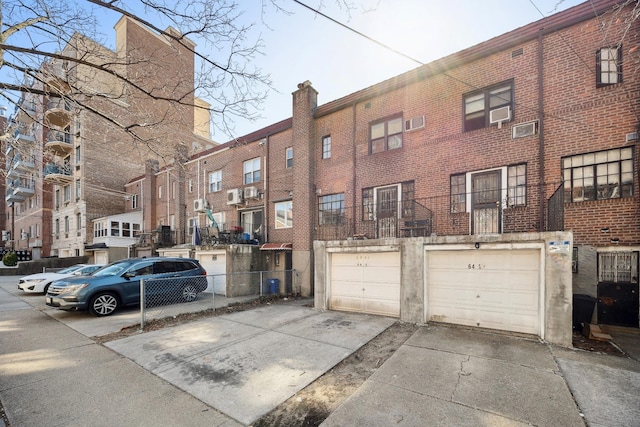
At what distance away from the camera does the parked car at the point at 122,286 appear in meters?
8.42

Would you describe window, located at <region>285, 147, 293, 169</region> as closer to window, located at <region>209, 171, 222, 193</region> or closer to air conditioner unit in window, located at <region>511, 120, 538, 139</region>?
window, located at <region>209, 171, 222, 193</region>

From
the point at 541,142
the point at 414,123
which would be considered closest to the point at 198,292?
the point at 414,123

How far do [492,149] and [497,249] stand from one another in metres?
3.81

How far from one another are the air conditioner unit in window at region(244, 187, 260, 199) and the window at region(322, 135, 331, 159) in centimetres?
465

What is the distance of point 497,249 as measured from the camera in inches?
283

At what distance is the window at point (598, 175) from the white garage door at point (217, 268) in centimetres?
1319

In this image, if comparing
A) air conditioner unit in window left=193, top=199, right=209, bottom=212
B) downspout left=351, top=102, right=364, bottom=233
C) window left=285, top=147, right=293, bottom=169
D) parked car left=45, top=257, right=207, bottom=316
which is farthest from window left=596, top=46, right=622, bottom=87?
air conditioner unit in window left=193, top=199, right=209, bottom=212

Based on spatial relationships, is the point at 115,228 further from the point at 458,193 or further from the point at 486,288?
the point at 486,288

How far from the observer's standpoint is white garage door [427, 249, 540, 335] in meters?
6.82

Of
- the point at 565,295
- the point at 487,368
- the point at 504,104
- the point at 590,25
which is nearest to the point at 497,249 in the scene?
the point at 565,295

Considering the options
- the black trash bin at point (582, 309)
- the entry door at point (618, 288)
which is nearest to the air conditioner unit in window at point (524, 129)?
the entry door at point (618, 288)

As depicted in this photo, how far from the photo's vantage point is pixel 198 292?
11.3 meters

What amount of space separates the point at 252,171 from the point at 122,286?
9349 mm

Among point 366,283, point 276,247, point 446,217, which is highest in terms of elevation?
point 446,217
